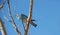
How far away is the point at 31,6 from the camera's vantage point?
922 millimetres

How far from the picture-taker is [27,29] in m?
0.94

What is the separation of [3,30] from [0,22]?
0.18 feet

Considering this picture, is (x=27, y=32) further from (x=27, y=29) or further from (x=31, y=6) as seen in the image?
(x=31, y=6)

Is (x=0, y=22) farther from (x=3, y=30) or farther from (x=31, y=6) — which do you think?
(x=31, y=6)

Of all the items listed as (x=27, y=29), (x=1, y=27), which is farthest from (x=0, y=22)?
(x=27, y=29)

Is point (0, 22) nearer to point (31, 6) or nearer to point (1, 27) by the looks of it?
point (1, 27)

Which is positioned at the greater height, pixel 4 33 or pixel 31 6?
pixel 31 6

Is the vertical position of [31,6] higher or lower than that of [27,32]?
higher

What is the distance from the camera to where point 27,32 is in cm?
94

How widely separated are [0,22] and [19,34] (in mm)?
125

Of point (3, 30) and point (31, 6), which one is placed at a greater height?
point (31, 6)

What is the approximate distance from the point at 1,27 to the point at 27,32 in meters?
0.15

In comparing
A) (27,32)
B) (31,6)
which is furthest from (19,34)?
(31,6)

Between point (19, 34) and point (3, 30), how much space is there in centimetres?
9
